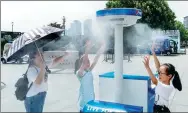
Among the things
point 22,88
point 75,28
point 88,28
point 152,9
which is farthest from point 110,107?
point 152,9

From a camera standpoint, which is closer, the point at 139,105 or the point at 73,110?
the point at 139,105

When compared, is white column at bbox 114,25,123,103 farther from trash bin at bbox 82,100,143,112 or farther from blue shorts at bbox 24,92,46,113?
blue shorts at bbox 24,92,46,113

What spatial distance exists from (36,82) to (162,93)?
1358mm

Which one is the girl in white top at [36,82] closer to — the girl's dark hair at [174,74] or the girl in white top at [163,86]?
the girl in white top at [163,86]

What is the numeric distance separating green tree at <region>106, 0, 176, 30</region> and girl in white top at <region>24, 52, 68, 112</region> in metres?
24.7

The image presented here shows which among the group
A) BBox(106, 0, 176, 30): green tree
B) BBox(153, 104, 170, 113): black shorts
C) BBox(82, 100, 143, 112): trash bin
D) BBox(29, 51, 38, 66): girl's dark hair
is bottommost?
BBox(153, 104, 170, 113): black shorts

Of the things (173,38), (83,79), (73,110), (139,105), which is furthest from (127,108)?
(173,38)

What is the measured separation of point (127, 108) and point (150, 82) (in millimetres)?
417

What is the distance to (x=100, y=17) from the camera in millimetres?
2760

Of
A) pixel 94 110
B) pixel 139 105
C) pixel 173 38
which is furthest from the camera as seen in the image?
pixel 173 38

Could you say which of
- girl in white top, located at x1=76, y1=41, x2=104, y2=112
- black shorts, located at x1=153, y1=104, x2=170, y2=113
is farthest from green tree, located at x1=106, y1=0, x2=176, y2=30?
black shorts, located at x1=153, y1=104, x2=170, y2=113

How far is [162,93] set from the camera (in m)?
2.81

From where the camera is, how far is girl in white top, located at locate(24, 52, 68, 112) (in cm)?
257

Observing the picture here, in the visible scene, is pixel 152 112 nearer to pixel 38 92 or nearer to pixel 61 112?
pixel 38 92
